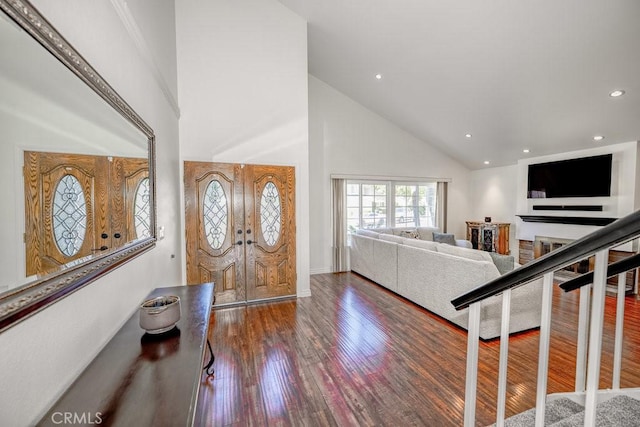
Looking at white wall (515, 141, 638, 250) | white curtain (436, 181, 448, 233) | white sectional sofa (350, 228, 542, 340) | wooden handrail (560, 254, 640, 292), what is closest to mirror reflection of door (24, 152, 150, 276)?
wooden handrail (560, 254, 640, 292)

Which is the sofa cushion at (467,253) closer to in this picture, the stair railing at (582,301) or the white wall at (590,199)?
the stair railing at (582,301)

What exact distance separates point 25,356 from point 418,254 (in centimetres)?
374

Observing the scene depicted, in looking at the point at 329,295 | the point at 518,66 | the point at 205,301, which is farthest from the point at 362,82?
the point at 205,301

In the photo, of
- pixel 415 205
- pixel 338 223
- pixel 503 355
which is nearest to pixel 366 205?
pixel 338 223

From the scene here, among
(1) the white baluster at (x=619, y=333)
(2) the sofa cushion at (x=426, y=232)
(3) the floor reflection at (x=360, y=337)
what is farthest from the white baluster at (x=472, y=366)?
(2) the sofa cushion at (x=426, y=232)

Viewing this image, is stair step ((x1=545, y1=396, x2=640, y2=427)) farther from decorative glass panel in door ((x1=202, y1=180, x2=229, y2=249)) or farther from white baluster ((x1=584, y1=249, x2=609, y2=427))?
decorative glass panel in door ((x1=202, y1=180, x2=229, y2=249))

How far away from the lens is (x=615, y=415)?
1.14m

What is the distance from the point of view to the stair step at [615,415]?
1.09m

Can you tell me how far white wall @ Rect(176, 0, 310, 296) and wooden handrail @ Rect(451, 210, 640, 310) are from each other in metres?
3.41

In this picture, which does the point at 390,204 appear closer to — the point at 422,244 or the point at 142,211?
the point at 422,244

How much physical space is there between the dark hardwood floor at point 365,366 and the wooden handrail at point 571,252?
4.41 ft

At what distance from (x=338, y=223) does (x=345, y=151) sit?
161 centimetres

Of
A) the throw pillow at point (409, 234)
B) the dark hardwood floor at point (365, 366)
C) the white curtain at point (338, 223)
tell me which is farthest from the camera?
the throw pillow at point (409, 234)

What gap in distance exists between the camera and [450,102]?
16.0 feet
